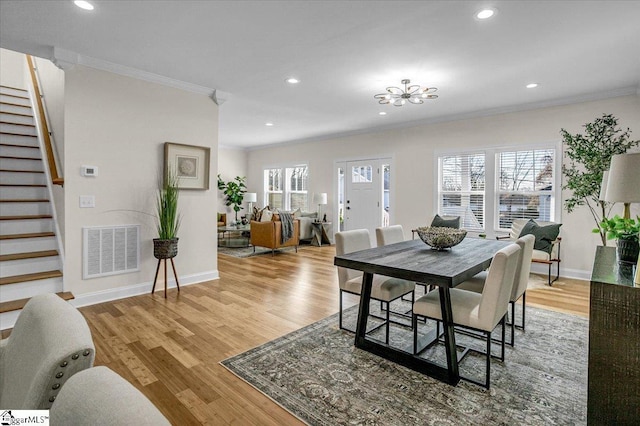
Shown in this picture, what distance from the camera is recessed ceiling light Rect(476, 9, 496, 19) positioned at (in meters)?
2.62

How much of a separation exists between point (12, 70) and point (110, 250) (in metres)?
4.76

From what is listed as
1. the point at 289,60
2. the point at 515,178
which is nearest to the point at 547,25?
the point at 289,60

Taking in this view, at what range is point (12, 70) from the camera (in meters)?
5.96

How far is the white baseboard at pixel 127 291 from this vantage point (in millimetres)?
3600

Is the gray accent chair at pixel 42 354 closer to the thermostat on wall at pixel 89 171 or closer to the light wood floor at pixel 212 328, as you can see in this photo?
the light wood floor at pixel 212 328

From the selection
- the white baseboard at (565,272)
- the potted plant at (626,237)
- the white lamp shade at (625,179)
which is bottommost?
the white baseboard at (565,272)

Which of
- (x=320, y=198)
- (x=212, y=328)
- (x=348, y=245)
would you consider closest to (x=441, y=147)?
(x=320, y=198)

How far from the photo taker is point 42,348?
2.97 ft

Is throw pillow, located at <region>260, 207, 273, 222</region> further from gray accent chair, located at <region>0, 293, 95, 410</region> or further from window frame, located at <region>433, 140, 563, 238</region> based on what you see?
gray accent chair, located at <region>0, 293, 95, 410</region>

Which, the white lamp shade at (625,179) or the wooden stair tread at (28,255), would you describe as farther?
the wooden stair tread at (28,255)

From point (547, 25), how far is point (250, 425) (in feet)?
12.0

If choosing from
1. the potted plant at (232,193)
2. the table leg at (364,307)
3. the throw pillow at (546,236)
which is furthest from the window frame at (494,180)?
the potted plant at (232,193)

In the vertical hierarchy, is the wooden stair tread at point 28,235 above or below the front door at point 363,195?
below

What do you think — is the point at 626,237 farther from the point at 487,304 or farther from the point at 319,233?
the point at 319,233
